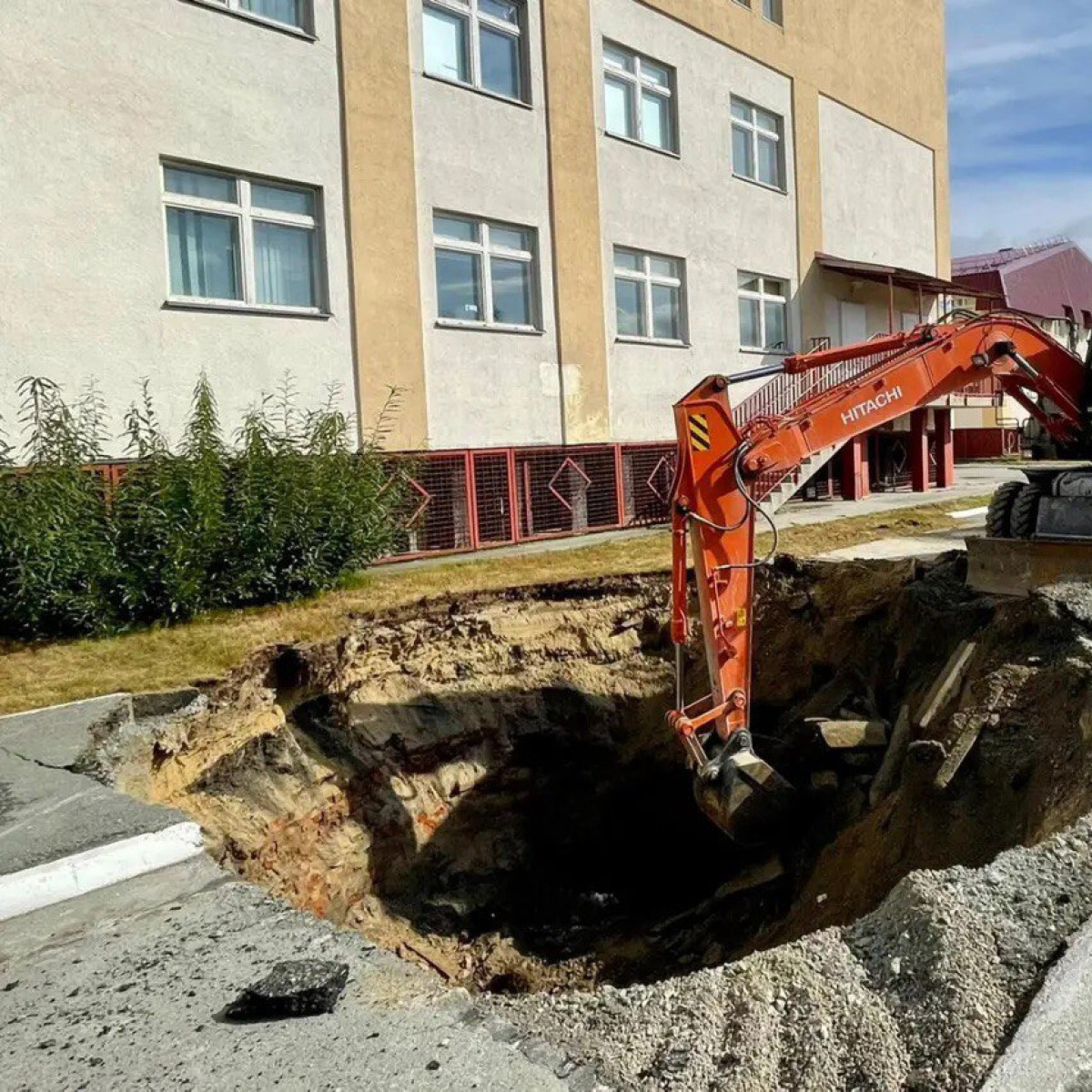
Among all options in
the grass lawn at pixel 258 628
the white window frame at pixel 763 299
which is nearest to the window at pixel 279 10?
the grass lawn at pixel 258 628

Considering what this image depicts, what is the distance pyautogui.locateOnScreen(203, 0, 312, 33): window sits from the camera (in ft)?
36.6

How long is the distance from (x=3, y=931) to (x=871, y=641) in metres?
6.71

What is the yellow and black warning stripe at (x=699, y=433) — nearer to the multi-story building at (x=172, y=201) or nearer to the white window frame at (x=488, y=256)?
the multi-story building at (x=172, y=201)

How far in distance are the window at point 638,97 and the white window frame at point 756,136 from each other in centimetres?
183

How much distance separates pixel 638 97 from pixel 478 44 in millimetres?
3484

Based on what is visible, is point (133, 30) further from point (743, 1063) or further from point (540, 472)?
point (743, 1063)

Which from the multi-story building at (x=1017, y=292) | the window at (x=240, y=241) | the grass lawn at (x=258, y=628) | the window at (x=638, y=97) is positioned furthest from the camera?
the multi-story building at (x=1017, y=292)

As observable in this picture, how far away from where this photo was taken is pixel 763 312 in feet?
62.1

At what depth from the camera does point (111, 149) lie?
1003 centimetres

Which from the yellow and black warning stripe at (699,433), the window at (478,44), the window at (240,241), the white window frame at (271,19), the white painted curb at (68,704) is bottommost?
the white painted curb at (68,704)

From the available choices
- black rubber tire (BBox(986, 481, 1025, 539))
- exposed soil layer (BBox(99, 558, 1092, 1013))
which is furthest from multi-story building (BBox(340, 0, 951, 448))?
black rubber tire (BBox(986, 481, 1025, 539))

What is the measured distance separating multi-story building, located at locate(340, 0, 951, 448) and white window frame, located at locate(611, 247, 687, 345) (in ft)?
0.15

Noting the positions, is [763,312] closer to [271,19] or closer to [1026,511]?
[271,19]

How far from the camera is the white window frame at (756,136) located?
725 inches
